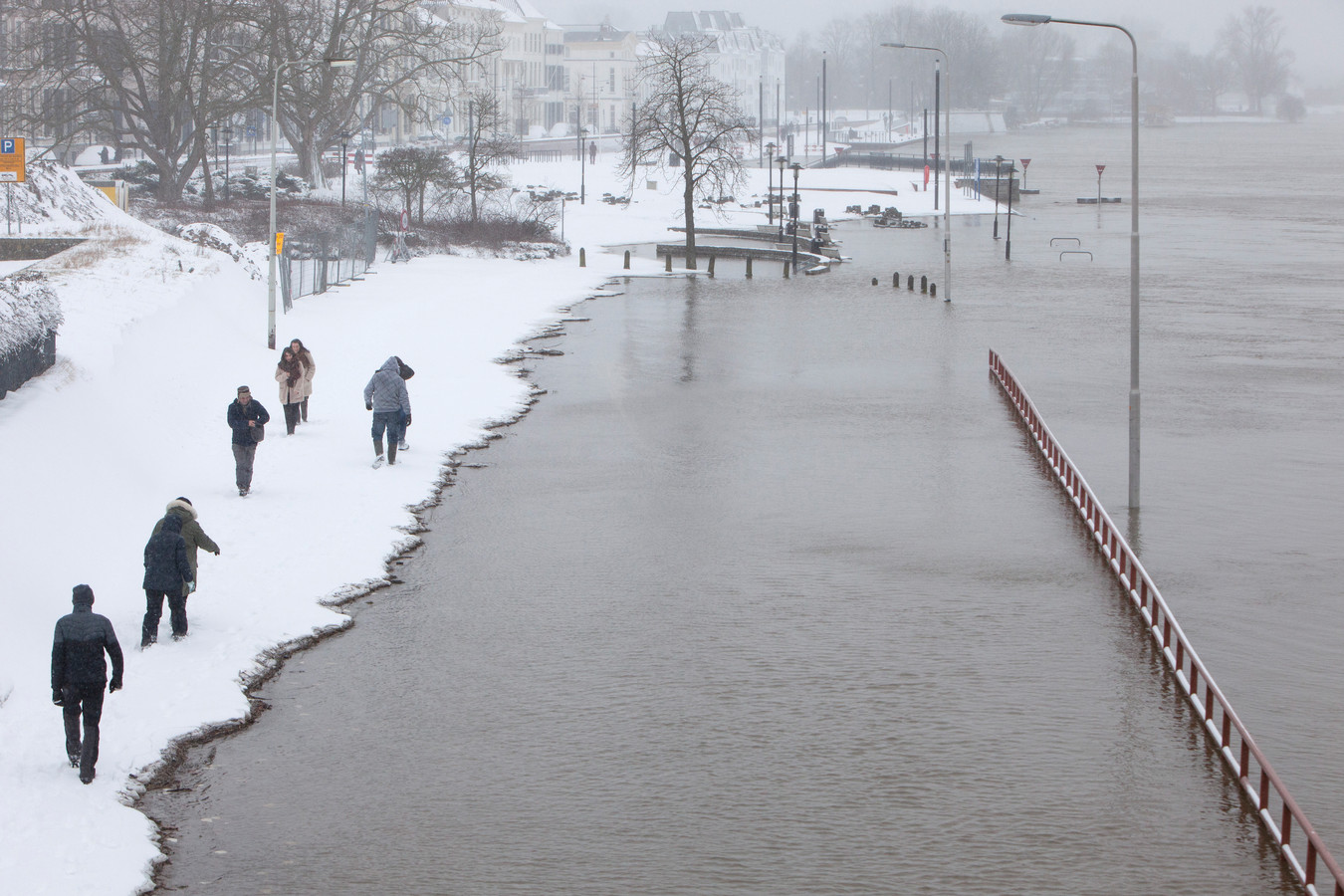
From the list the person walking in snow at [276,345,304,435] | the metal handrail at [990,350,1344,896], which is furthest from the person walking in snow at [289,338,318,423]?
the metal handrail at [990,350,1344,896]

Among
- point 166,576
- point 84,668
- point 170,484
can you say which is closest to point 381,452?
point 170,484

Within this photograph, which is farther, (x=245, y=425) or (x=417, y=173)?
(x=417, y=173)

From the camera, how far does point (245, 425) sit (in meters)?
19.5

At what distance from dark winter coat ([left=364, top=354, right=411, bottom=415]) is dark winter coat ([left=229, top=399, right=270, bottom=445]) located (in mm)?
2749

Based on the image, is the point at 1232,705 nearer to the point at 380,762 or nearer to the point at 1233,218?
the point at 380,762

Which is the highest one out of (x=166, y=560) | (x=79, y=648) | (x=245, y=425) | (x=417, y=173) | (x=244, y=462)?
(x=417, y=173)

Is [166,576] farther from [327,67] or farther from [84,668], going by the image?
[327,67]

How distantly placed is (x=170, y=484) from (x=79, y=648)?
376 inches

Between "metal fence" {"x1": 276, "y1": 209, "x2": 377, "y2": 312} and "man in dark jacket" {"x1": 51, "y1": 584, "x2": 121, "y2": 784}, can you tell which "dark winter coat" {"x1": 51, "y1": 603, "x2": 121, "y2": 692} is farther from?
"metal fence" {"x1": 276, "y1": 209, "x2": 377, "y2": 312}

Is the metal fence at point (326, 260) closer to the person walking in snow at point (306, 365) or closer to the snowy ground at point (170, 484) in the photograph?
the snowy ground at point (170, 484)

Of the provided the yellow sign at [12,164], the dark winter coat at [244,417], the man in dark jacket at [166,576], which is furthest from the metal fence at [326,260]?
the man in dark jacket at [166,576]

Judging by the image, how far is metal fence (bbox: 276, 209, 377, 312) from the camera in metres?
39.3

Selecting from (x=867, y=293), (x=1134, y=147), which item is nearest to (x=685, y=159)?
(x=867, y=293)

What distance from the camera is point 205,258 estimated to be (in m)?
35.7
